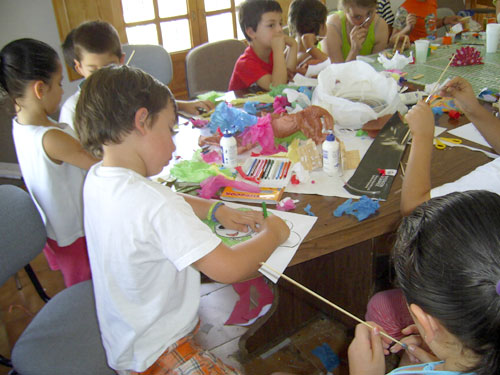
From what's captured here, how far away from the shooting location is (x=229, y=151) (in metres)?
1.53

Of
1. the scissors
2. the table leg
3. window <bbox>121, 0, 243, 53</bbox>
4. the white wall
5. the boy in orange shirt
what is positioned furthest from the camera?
window <bbox>121, 0, 243, 53</bbox>

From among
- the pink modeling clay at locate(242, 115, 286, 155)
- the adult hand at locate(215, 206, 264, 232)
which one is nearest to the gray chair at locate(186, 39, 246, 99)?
the pink modeling clay at locate(242, 115, 286, 155)

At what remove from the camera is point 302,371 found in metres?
1.77

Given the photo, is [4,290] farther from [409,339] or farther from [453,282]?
[453,282]

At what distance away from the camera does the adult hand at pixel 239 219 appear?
1.21 metres

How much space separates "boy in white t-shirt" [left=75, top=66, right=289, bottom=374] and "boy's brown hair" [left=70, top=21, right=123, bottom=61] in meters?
0.99

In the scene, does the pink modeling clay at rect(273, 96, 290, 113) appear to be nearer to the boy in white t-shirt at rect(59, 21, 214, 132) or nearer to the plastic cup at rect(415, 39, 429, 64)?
the boy in white t-shirt at rect(59, 21, 214, 132)

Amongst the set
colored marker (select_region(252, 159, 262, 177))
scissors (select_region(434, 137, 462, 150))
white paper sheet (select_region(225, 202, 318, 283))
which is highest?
scissors (select_region(434, 137, 462, 150))

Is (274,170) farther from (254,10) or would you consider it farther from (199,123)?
(254,10)

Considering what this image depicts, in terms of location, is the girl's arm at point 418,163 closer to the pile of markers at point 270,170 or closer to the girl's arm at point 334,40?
the pile of markers at point 270,170

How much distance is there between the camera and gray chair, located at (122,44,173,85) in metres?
2.70

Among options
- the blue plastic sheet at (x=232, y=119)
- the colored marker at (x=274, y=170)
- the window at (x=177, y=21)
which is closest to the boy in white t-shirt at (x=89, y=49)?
the blue plastic sheet at (x=232, y=119)

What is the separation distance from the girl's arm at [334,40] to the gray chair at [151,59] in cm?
109

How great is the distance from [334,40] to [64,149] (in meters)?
2.05
